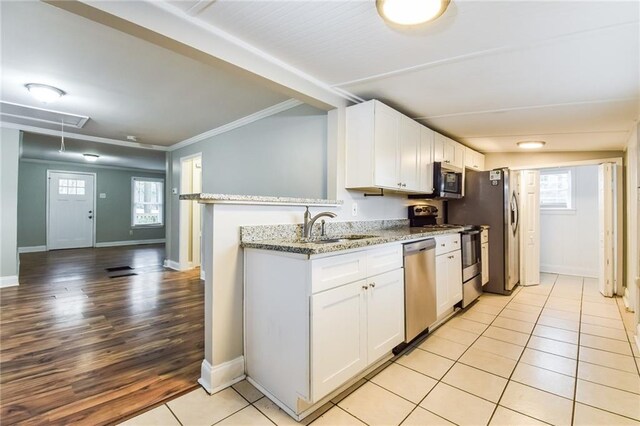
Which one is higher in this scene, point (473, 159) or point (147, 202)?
point (473, 159)

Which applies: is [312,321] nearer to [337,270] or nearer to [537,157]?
[337,270]

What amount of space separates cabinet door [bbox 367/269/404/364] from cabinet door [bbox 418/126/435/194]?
1.41 metres

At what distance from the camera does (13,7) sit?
1.75 m

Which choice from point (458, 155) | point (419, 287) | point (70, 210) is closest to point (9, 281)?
point (70, 210)

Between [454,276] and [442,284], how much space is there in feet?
1.08

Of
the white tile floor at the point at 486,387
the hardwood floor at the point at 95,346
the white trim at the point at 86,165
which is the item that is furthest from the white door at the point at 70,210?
the white tile floor at the point at 486,387

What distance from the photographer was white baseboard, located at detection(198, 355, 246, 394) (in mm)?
1876

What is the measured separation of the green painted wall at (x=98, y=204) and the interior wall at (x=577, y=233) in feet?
33.7

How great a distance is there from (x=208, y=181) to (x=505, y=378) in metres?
4.28

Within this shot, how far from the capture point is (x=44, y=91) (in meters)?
2.88

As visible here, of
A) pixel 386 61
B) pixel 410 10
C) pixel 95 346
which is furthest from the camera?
pixel 95 346

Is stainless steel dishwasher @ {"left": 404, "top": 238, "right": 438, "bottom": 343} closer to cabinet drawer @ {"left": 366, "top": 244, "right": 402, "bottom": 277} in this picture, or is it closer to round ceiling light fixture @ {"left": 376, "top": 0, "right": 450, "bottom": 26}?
cabinet drawer @ {"left": 366, "top": 244, "right": 402, "bottom": 277}

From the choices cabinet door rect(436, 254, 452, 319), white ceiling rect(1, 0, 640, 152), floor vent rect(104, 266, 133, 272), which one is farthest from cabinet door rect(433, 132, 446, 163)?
floor vent rect(104, 266, 133, 272)

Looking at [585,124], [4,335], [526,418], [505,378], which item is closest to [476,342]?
[505,378]
